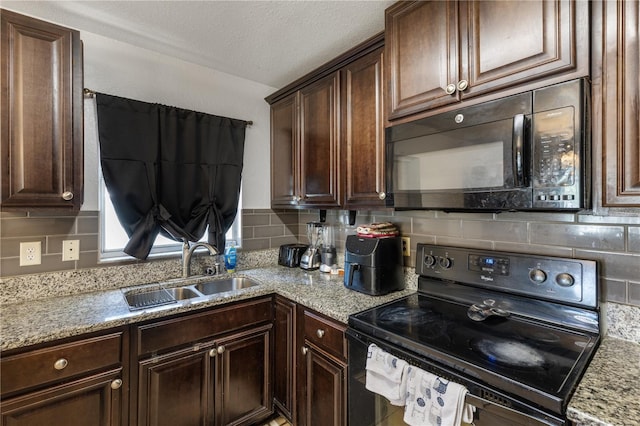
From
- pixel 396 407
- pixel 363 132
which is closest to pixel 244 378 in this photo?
pixel 396 407

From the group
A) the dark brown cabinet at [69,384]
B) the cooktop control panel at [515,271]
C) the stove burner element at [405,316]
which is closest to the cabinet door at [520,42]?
the cooktop control panel at [515,271]

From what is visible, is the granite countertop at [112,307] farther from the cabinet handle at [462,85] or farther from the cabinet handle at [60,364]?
the cabinet handle at [462,85]

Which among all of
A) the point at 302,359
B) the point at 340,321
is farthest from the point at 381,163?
the point at 302,359

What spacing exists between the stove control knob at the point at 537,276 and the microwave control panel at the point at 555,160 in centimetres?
43

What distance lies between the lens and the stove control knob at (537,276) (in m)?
1.27

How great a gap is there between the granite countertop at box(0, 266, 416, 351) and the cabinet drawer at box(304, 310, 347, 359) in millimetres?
56

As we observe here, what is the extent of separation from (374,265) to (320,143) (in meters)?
0.93

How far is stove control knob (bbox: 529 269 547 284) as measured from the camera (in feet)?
4.17

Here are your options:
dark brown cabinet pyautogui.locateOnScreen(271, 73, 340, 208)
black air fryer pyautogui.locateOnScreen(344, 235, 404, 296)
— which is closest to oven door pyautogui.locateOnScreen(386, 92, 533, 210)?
black air fryer pyautogui.locateOnScreen(344, 235, 404, 296)

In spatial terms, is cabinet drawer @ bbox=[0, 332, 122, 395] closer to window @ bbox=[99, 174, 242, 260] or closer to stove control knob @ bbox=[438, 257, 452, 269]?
window @ bbox=[99, 174, 242, 260]

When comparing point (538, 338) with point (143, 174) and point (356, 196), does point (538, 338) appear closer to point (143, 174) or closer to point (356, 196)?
point (356, 196)

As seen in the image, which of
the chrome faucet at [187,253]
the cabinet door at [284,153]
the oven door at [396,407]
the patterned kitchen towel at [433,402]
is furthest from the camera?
the cabinet door at [284,153]

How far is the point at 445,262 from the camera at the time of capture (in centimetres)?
160

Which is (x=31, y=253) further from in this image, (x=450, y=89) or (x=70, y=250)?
(x=450, y=89)
